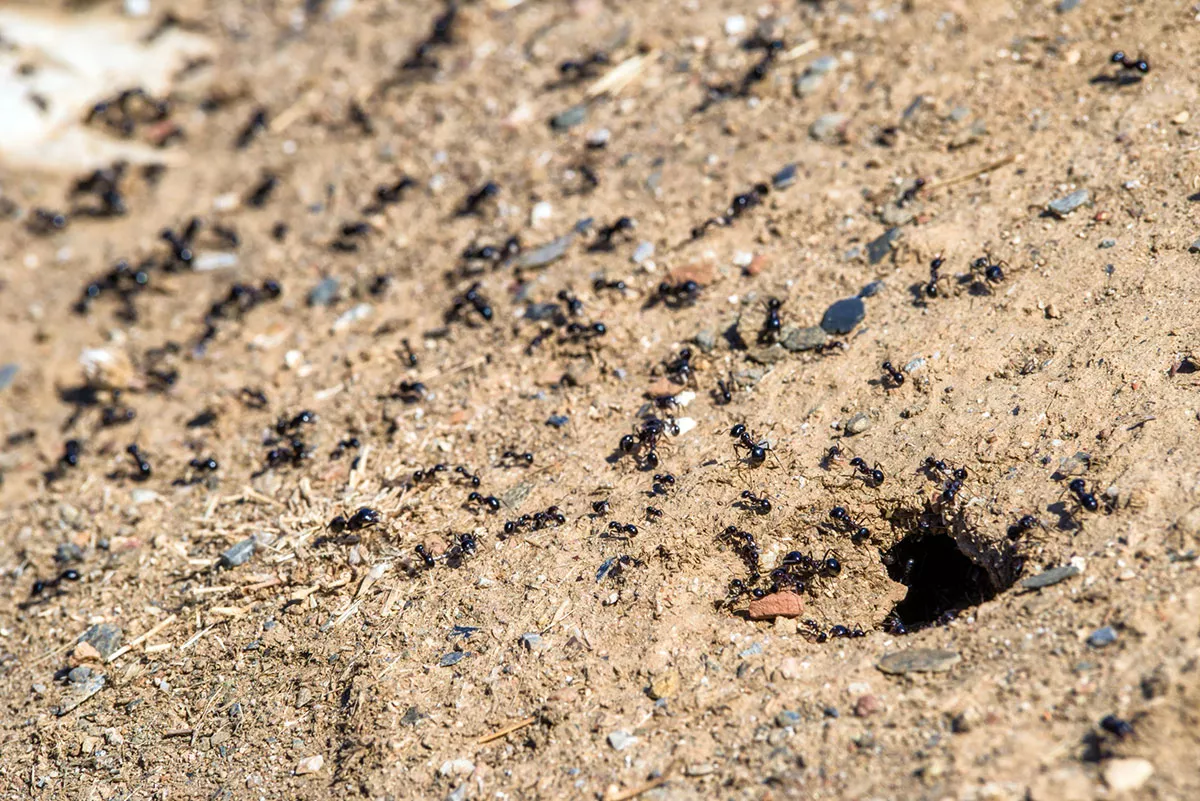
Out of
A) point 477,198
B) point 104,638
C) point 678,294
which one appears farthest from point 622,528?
point 477,198

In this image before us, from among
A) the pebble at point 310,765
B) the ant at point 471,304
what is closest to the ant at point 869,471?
the ant at point 471,304

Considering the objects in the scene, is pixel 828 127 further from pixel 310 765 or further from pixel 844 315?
pixel 310 765

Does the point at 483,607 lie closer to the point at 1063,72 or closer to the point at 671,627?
the point at 671,627

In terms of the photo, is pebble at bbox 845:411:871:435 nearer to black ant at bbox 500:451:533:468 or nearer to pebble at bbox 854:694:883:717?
pebble at bbox 854:694:883:717

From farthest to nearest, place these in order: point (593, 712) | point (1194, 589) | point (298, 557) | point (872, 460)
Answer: point (298, 557) → point (872, 460) → point (593, 712) → point (1194, 589)

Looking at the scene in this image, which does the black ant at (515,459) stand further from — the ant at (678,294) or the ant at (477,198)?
the ant at (477,198)

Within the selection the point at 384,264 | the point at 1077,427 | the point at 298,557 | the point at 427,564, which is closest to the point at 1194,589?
the point at 1077,427
